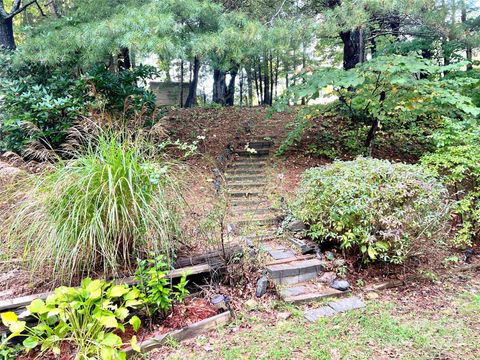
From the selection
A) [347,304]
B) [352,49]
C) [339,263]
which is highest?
[352,49]

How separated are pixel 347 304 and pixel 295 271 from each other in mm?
529

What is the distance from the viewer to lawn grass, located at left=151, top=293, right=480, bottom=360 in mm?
2127

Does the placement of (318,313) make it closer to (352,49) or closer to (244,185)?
(244,185)

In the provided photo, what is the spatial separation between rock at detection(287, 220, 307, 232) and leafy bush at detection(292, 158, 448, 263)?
0.92 feet

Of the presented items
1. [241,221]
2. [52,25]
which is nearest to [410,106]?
[241,221]

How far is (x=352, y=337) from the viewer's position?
2.30 meters

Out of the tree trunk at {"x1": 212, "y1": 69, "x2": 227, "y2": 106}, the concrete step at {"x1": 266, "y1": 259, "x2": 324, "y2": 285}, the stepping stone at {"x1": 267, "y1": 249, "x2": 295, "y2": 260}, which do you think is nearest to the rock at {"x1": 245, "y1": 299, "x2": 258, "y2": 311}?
the concrete step at {"x1": 266, "y1": 259, "x2": 324, "y2": 285}

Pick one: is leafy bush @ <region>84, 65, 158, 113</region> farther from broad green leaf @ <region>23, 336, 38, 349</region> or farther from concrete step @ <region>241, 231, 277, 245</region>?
broad green leaf @ <region>23, 336, 38, 349</region>

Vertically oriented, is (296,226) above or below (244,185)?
below

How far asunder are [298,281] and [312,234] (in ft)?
2.11

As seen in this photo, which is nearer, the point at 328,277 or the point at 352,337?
the point at 352,337

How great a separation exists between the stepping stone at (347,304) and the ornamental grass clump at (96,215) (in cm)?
147

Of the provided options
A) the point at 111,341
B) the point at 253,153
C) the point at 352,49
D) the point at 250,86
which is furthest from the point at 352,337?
the point at 250,86

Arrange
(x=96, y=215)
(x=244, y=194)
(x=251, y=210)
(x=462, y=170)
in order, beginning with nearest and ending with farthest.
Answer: (x=96, y=215)
(x=462, y=170)
(x=251, y=210)
(x=244, y=194)
